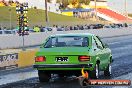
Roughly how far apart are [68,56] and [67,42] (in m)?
0.81

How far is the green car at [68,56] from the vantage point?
13.4m

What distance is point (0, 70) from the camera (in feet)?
64.1

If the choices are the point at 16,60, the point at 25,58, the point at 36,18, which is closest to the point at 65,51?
the point at 16,60

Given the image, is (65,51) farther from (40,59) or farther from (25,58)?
(25,58)

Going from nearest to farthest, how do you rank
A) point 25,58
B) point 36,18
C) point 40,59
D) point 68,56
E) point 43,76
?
point 68,56
point 40,59
point 43,76
point 25,58
point 36,18

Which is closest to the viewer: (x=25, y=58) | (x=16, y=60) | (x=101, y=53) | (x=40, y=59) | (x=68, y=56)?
(x=68, y=56)

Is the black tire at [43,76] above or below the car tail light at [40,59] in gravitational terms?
below

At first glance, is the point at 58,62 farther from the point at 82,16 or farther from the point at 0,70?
the point at 82,16

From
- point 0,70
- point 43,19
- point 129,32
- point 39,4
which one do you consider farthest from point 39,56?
point 39,4

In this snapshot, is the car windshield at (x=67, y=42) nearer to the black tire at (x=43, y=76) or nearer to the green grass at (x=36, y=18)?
the black tire at (x=43, y=76)

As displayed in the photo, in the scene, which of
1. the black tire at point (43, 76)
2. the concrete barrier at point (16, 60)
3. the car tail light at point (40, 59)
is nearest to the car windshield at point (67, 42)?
the car tail light at point (40, 59)

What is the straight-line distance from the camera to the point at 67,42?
1417cm

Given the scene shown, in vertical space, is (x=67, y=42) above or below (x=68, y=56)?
above

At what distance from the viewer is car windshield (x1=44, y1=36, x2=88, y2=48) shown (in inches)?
554
